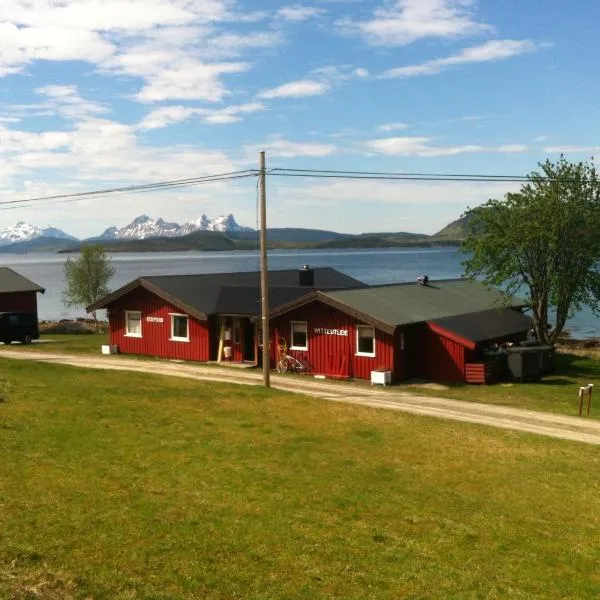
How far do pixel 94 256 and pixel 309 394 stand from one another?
58.2 m

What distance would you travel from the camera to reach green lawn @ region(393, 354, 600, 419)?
29484mm

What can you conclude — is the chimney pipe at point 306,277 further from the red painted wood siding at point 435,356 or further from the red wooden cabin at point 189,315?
the red painted wood siding at point 435,356

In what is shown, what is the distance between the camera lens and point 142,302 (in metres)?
44.3

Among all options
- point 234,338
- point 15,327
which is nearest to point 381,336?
point 234,338

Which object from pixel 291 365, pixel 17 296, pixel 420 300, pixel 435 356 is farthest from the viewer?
pixel 17 296

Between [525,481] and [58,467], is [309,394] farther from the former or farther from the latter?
[58,467]

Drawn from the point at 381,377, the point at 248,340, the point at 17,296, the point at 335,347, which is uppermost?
the point at 17,296

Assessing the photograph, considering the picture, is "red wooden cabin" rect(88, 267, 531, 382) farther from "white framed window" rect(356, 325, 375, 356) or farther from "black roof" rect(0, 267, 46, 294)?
"black roof" rect(0, 267, 46, 294)

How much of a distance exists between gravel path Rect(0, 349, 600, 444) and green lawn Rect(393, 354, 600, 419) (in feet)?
5.28

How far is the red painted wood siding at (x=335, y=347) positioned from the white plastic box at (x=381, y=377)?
597 millimetres

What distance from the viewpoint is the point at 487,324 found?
40594 mm

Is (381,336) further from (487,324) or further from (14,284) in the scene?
(14,284)

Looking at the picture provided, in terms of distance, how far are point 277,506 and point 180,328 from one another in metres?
29.9

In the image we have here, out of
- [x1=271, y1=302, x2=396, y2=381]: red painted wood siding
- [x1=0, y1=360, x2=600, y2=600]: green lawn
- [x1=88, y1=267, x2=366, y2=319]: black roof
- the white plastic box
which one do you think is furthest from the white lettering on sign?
[x1=0, y1=360, x2=600, y2=600]: green lawn
